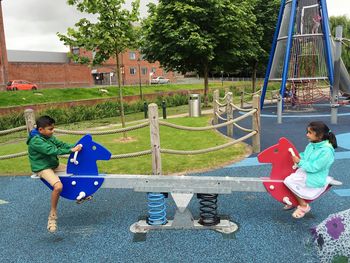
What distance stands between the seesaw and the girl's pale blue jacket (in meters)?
0.25

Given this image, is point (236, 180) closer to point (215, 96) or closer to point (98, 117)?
point (215, 96)

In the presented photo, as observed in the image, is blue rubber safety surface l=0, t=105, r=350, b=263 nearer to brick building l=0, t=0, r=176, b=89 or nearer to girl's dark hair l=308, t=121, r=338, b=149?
girl's dark hair l=308, t=121, r=338, b=149

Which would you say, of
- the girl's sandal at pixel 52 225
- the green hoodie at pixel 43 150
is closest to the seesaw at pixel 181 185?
the green hoodie at pixel 43 150

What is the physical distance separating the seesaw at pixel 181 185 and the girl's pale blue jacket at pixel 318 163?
249mm

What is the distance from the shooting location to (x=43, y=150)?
394cm

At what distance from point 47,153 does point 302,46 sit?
555 inches

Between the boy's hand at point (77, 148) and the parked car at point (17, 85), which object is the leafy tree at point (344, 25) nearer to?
the parked car at point (17, 85)

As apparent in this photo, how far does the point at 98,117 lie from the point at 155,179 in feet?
55.7

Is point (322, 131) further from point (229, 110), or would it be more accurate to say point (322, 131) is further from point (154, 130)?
point (229, 110)

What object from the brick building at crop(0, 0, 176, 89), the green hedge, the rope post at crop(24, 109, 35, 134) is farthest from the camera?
the brick building at crop(0, 0, 176, 89)

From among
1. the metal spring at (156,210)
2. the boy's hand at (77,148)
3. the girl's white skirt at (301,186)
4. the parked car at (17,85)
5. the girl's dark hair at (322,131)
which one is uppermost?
the parked car at (17,85)

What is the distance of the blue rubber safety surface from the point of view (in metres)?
3.45

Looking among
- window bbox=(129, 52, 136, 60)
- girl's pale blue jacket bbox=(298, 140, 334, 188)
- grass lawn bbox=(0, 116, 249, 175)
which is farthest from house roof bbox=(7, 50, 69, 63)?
girl's pale blue jacket bbox=(298, 140, 334, 188)

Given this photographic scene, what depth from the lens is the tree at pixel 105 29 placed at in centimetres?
913
